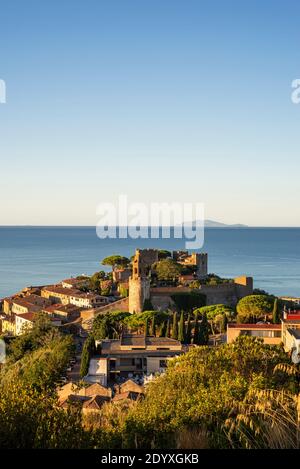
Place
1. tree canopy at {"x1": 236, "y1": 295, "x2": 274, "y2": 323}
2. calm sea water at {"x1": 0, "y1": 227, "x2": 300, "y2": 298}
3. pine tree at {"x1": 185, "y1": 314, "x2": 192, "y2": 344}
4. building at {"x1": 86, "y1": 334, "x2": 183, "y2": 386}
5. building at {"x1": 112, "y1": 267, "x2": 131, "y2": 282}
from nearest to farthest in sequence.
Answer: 1. building at {"x1": 86, "y1": 334, "x2": 183, "y2": 386}
2. pine tree at {"x1": 185, "y1": 314, "x2": 192, "y2": 344}
3. tree canopy at {"x1": 236, "y1": 295, "x2": 274, "y2": 323}
4. building at {"x1": 112, "y1": 267, "x2": 131, "y2": 282}
5. calm sea water at {"x1": 0, "y1": 227, "x2": 300, "y2": 298}

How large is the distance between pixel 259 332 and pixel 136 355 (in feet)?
20.1

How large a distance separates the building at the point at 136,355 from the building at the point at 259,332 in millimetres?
2710

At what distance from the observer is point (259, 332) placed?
2580cm

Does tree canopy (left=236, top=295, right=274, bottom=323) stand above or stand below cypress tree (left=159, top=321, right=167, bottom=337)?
above

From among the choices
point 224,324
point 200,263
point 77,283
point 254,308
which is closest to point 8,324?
point 77,283

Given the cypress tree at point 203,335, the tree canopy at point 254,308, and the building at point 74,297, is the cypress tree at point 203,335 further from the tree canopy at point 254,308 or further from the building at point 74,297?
the building at point 74,297

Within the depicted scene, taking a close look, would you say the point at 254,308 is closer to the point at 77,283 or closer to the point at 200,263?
the point at 200,263

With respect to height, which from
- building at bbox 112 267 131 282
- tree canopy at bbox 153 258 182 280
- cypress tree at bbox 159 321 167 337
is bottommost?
cypress tree at bbox 159 321 167 337

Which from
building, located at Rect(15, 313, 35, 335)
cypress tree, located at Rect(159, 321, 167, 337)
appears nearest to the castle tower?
building, located at Rect(15, 313, 35, 335)

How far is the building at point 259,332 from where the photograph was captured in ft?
82.8

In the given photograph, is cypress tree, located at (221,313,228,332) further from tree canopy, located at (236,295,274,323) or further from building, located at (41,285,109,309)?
building, located at (41,285,109,309)

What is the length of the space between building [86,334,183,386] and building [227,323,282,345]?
271 centimetres

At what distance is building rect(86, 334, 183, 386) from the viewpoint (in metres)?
23.3
